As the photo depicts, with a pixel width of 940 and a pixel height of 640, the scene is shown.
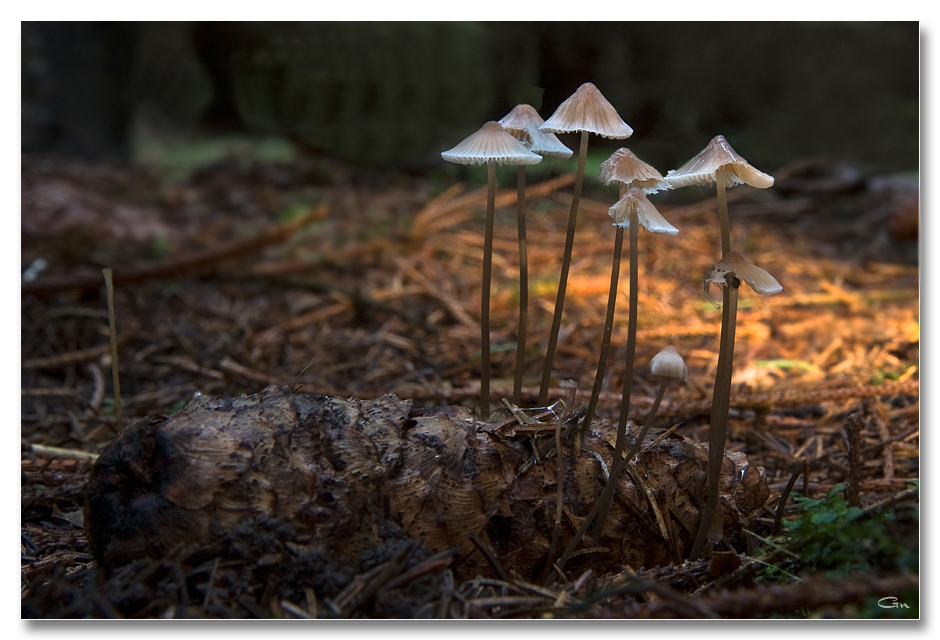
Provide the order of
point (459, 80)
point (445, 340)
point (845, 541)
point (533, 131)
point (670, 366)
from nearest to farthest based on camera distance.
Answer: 1. point (845, 541)
2. point (670, 366)
3. point (533, 131)
4. point (445, 340)
5. point (459, 80)

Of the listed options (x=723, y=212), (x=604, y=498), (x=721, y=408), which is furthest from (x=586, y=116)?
(x=604, y=498)

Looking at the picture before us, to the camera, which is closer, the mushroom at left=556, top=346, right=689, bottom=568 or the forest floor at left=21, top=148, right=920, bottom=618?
the forest floor at left=21, top=148, right=920, bottom=618

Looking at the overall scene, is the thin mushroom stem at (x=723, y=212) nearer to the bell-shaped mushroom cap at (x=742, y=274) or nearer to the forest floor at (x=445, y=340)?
the bell-shaped mushroom cap at (x=742, y=274)

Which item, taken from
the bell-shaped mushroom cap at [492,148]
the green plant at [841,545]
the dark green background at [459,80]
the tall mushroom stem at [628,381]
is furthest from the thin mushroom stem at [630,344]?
the dark green background at [459,80]

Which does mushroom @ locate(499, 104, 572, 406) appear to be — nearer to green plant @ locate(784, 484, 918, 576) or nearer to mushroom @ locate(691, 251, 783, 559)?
mushroom @ locate(691, 251, 783, 559)

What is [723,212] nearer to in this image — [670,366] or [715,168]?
[715,168]

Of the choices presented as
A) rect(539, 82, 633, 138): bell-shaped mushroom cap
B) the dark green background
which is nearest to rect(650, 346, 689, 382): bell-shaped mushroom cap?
rect(539, 82, 633, 138): bell-shaped mushroom cap
